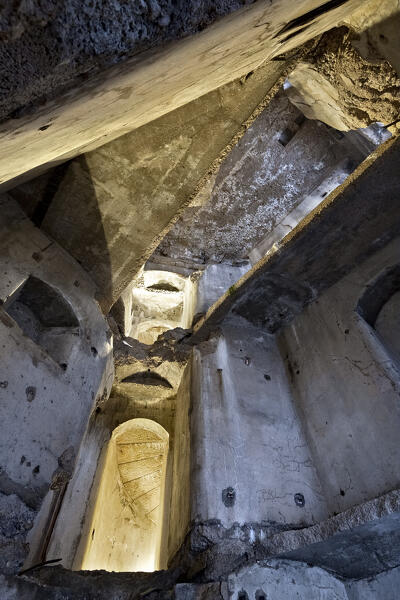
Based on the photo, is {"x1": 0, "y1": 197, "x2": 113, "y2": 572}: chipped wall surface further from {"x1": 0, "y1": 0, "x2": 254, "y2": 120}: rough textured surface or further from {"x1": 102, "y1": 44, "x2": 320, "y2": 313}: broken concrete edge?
{"x1": 0, "y1": 0, "x2": 254, "y2": 120}: rough textured surface

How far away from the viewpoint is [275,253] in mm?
5148

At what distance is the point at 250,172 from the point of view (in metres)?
9.52

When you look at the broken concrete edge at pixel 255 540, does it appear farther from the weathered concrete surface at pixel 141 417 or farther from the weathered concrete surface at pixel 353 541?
the weathered concrete surface at pixel 141 417

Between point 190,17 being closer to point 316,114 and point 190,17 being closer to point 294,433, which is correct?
point 294,433

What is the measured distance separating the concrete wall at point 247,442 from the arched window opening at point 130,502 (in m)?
2.42

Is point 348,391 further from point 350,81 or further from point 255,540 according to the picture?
point 350,81

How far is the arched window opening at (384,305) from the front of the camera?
481 cm

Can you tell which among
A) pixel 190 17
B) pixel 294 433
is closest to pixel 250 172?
pixel 294 433

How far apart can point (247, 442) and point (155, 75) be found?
14.1 ft

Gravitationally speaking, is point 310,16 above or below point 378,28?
below

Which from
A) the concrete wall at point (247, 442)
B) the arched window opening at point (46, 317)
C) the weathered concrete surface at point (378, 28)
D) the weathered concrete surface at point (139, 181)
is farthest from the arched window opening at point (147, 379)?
the weathered concrete surface at point (378, 28)

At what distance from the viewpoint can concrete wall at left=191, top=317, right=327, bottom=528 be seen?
13.3 feet

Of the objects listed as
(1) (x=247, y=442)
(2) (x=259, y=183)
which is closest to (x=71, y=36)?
(1) (x=247, y=442)

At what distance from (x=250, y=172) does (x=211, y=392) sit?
6756 millimetres
